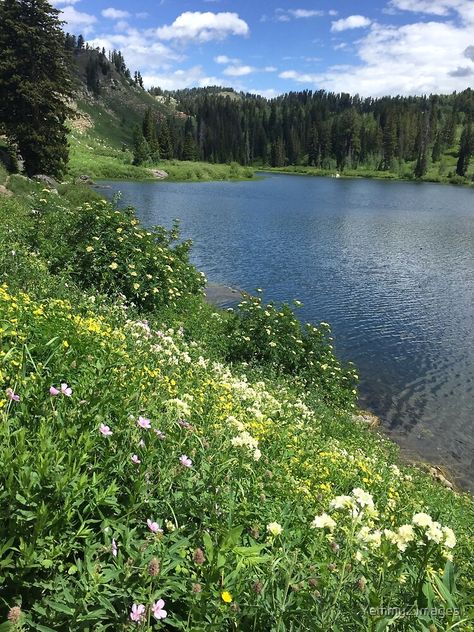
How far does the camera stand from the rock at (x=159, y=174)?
362 ft

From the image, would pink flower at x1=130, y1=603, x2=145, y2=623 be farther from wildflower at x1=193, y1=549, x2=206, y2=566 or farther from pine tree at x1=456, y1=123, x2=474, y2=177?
pine tree at x1=456, y1=123, x2=474, y2=177

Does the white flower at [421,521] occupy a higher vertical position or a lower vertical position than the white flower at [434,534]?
higher

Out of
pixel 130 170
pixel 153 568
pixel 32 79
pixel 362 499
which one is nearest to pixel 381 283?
pixel 32 79

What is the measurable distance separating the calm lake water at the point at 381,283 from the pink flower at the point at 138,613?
13.5 metres

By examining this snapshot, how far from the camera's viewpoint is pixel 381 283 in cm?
3384

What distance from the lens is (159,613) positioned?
232 cm

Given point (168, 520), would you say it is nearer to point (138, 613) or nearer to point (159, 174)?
point (138, 613)

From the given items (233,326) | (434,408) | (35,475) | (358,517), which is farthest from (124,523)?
(434,408)

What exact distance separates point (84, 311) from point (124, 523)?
4.63m

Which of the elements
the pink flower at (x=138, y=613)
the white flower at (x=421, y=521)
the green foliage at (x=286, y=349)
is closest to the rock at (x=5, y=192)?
the green foliage at (x=286, y=349)

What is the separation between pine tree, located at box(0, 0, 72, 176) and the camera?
112ft

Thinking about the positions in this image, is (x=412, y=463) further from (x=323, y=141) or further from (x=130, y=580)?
(x=323, y=141)

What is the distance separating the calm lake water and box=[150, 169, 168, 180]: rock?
4027 centimetres

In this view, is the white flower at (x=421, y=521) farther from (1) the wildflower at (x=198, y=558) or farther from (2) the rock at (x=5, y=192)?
(2) the rock at (x=5, y=192)
